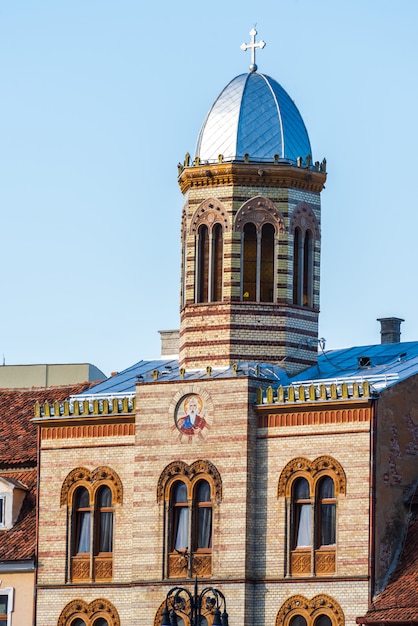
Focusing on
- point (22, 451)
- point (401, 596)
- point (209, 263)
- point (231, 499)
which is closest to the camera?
point (401, 596)

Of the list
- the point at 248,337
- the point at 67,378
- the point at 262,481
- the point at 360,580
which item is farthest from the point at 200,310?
the point at 67,378

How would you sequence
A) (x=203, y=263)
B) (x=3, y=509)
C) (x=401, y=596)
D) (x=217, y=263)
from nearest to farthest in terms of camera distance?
(x=401, y=596) → (x=217, y=263) → (x=203, y=263) → (x=3, y=509)

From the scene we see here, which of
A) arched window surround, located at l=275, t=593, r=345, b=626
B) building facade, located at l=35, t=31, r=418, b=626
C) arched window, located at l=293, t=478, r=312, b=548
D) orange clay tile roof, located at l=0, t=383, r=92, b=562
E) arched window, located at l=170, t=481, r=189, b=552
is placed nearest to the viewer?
arched window surround, located at l=275, t=593, r=345, b=626

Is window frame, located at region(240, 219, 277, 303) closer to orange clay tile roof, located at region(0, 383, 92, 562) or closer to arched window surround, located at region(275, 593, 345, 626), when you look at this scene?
arched window surround, located at region(275, 593, 345, 626)

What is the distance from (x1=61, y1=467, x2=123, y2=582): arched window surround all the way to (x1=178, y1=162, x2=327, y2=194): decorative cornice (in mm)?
9042

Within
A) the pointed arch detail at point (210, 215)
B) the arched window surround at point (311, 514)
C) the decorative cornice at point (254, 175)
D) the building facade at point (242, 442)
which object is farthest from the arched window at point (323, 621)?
the decorative cornice at point (254, 175)

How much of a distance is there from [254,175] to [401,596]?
13.4 m

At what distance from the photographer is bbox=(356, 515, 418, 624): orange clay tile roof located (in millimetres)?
57906

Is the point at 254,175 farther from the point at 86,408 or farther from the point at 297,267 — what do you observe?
the point at 86,408

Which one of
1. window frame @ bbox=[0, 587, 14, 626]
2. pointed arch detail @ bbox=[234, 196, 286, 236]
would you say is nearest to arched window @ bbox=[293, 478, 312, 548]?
pointed arch detail @ bbox=[234, 196, 286, 236]

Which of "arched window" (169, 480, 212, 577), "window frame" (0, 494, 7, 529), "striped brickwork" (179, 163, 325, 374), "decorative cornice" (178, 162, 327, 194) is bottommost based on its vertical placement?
"arched window" (169, 480, 212, 577)

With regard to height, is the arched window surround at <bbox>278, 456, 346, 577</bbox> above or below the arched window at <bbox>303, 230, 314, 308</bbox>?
below

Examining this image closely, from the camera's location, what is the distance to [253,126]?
212 ft

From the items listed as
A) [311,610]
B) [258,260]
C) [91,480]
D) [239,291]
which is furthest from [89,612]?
[258,260]
